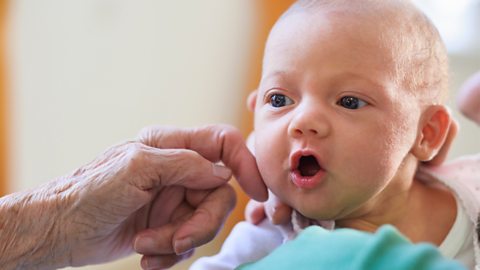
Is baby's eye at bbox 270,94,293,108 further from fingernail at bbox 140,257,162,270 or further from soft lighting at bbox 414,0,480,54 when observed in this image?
soft lighting at bbox 414,0,480,54

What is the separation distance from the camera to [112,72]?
239cm

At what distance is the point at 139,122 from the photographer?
2.51m

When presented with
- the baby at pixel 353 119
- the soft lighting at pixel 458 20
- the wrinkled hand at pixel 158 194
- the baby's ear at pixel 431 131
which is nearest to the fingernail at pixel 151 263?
the wrinkled hand at pixel 158 194

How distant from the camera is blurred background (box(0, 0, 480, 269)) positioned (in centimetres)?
218

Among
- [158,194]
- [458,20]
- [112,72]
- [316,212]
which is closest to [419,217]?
[316,212]

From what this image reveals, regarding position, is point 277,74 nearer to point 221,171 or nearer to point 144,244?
point 221,171

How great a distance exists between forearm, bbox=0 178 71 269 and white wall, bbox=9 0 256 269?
1.11 m

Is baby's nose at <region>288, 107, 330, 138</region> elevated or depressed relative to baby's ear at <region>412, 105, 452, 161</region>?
elevated

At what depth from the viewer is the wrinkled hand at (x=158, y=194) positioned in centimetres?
109

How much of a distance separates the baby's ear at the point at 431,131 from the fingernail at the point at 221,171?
343 mm

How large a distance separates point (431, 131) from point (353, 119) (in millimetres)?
228

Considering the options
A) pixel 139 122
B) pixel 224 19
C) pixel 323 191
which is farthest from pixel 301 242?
pixel 224 19

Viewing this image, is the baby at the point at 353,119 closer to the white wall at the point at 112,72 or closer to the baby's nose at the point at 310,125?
the baby's nose at the point at 310,125

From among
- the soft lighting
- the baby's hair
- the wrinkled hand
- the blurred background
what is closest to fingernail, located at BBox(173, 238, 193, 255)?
the wrinkled hand
